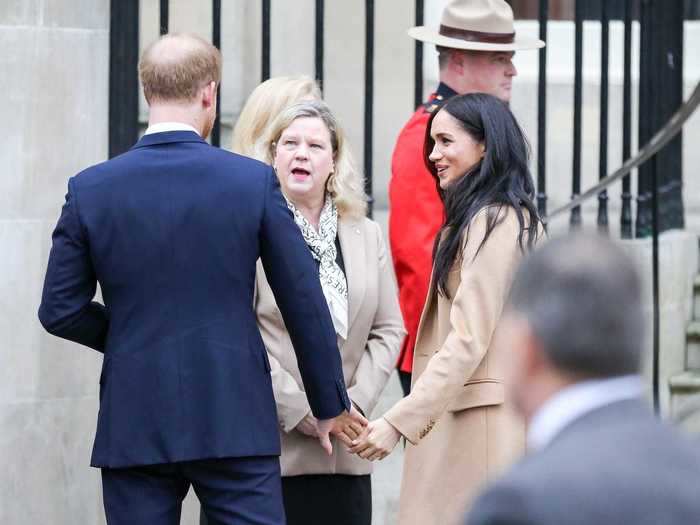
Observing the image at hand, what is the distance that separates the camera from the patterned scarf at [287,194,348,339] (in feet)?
13.6

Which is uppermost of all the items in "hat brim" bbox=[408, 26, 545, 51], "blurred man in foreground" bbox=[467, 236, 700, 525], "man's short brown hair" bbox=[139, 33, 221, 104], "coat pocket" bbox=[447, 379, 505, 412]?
"hat brim" bbox=[408, 26, 545, 51]

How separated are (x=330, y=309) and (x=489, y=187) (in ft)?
1.92

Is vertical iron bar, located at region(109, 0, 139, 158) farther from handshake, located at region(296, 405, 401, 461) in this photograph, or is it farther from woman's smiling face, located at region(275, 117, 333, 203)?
handshake, located at region(296, 405, 401, 461)

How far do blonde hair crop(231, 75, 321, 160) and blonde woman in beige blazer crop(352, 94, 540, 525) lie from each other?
18.7 inches

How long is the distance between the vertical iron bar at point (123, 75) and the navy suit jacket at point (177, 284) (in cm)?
188

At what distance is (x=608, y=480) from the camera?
66.6 inches

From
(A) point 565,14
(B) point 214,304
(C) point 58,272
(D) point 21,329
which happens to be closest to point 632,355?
(B) point 214,304

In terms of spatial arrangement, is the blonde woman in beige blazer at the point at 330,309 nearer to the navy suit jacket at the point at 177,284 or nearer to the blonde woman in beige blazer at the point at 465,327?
the blonde woman in beige blazer at the point at 465,327

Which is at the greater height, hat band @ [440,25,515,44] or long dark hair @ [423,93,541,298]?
hat band @ [440,25,515,44]

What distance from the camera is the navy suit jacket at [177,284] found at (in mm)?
3500

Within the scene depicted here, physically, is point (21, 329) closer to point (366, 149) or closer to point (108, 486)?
point (366, 149)

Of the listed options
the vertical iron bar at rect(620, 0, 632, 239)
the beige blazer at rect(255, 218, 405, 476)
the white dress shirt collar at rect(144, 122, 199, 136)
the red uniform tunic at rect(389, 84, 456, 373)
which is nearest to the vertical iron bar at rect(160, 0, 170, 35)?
the red uniform tunic at rect(389, 84, 456, 373)

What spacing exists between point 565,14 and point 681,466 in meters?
6.15

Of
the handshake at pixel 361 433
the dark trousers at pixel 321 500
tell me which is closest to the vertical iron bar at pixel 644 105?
the dark trousers at pixel 321 500
